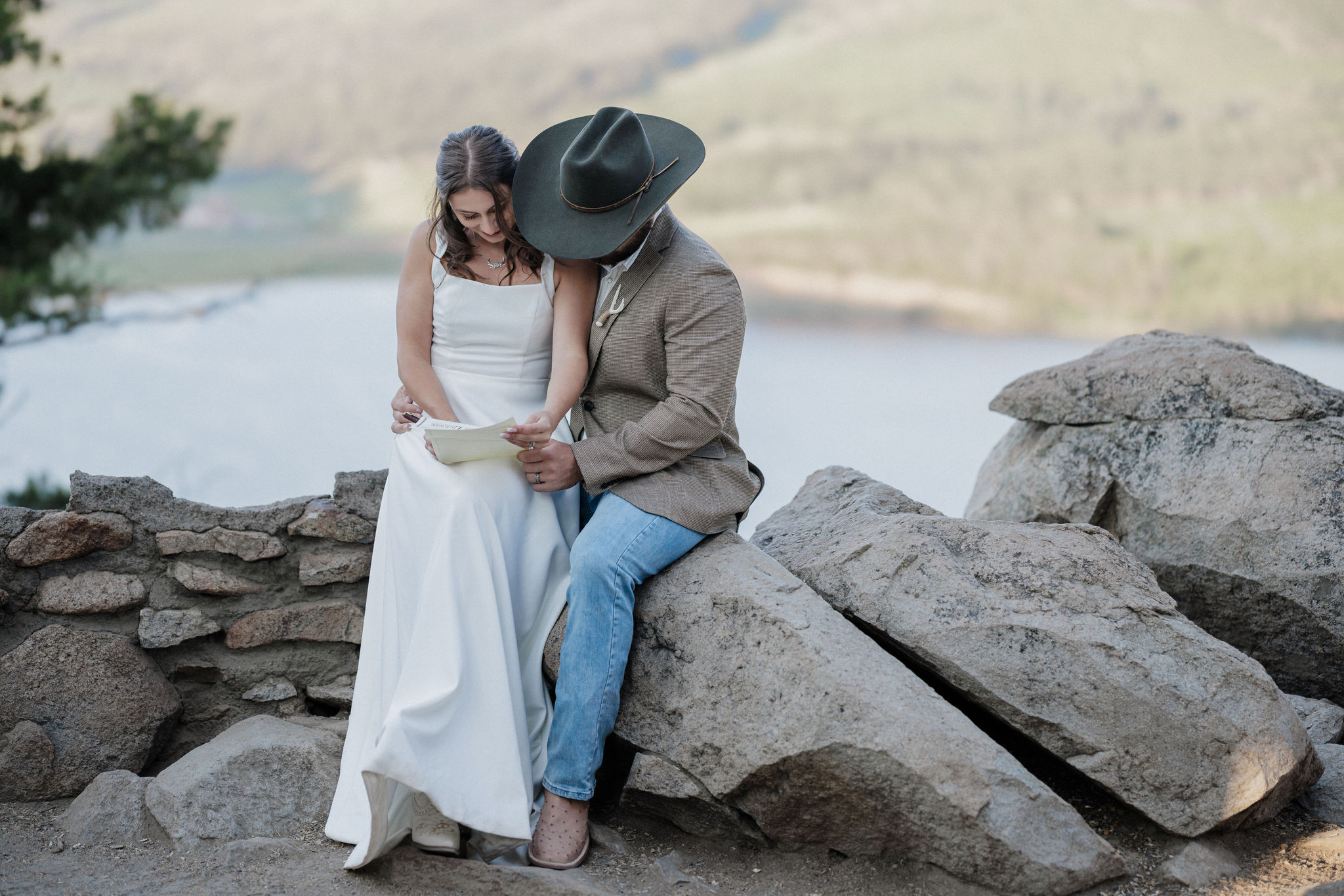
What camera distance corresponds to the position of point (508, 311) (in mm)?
2662

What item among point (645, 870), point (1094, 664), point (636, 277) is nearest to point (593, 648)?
point (645, 870)

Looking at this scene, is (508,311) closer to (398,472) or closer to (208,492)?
(398,472)

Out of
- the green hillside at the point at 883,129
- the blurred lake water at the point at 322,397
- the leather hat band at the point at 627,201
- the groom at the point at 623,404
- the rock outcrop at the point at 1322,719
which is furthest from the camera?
the green hillside at the point at 883,129

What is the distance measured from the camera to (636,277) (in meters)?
2.61

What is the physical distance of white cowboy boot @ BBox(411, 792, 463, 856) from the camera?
2318mm

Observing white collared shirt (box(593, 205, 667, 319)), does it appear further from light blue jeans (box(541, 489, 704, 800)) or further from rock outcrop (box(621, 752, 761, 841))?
rock outcrop (box(621, 752, 761, 841))

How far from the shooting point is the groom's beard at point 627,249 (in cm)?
261

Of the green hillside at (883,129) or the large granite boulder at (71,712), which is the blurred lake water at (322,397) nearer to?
the green hillside at (883,129)

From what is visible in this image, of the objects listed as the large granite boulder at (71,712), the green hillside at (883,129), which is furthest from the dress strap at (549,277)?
the green hillside at (883,129)

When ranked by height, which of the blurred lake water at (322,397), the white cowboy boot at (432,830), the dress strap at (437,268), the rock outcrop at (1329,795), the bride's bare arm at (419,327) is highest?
the dress strap at (437,268)

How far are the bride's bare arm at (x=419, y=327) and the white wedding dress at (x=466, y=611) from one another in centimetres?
3

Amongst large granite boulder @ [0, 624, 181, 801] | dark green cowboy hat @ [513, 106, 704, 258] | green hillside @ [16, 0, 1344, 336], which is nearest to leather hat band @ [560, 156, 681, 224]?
dark green cowboy hat @ [513, 106, 704, 258]

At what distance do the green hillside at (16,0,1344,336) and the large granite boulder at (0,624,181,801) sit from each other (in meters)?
9.73

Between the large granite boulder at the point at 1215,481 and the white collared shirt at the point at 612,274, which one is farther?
the large granite boulder at the point at 1215,481
